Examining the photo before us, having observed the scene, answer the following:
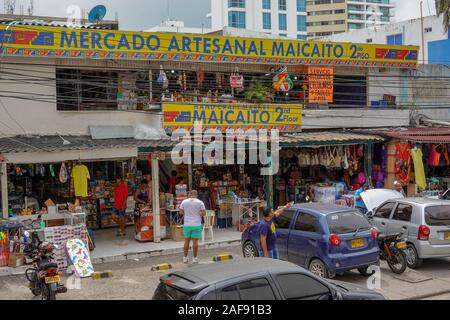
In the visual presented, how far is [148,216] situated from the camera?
15953 millimetres

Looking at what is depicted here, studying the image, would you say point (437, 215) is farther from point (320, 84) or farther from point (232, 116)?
point (320, 84)

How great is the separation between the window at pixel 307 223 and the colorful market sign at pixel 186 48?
833 centimetres

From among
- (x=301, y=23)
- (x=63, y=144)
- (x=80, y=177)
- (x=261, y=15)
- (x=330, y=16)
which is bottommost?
(x=80, y=177)

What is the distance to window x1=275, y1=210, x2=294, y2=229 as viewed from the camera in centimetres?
1228

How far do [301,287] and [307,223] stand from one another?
4.40m

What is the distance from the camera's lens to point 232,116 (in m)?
18.5

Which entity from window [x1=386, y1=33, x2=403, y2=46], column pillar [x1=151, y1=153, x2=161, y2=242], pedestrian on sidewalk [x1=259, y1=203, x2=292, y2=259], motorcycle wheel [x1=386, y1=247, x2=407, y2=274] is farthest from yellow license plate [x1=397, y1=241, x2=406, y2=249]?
window [x1=386, y1=33, x2=403, y2=46]

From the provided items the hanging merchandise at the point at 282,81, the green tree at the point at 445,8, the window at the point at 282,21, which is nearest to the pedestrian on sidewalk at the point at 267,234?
the hanging merchandise at the point at 282,81

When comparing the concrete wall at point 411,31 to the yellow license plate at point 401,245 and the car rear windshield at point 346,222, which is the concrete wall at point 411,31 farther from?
the car rear windshield at point 346,222

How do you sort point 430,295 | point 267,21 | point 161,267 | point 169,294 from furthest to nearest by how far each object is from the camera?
point 267,21 < point 161,267 < point 430,295 < point 169,294

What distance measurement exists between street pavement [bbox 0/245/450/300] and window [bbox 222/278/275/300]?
4.50 m

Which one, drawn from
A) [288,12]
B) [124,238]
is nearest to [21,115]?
[124,238]

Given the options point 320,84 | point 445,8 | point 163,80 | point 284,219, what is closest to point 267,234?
point 284,219
